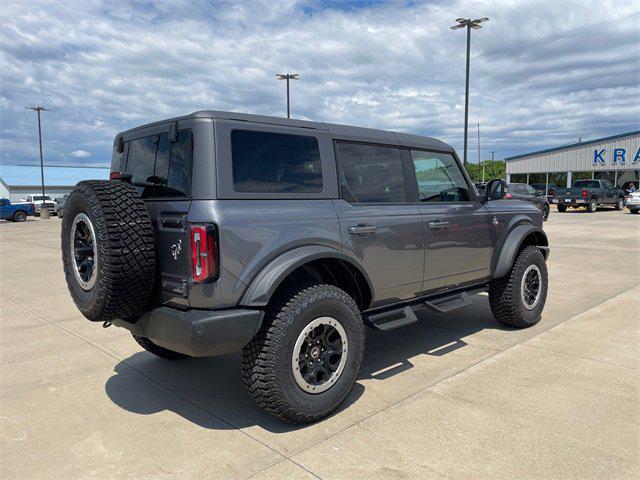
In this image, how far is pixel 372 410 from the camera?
11.1 ft

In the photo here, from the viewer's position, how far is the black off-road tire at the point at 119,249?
9.43 ft

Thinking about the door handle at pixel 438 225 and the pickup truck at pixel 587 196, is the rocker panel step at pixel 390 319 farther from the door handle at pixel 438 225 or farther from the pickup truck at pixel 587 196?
the pickup truck at pixel 587 196

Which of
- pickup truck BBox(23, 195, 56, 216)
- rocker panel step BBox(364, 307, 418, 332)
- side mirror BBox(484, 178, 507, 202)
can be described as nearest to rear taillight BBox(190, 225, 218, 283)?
rocker panel step BBox(364, 307, 418, 332)

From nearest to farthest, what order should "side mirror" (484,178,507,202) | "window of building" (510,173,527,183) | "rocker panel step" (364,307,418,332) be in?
"rocker panel step" (364,307,418,332) → "side mirror" (484,178,507,202) → "window of building" (510,173,527,183)

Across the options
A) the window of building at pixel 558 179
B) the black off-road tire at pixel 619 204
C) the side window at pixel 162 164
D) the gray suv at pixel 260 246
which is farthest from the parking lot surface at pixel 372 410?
the window of building at pixel 558 179

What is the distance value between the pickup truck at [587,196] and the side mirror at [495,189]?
23.9 meters

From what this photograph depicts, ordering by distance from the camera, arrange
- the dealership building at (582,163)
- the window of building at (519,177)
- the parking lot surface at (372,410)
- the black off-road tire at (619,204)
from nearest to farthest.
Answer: the parking lot surface at (372,410), the black off-road tire at (619,204), the dealership building at (582,163), the window of building at (519,177)

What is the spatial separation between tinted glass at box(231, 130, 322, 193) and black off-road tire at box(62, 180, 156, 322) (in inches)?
24.7

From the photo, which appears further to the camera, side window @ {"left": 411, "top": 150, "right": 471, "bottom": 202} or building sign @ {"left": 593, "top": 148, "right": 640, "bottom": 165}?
building sign @ {"left": 593, "top": 148, "right": 640, "bottom": 165}

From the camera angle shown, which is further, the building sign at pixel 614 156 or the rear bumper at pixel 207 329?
the building sign at pixel 614 156

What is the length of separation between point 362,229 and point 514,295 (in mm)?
2256

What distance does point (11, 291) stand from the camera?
776cm

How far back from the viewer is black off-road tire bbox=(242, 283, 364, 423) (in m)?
2.96

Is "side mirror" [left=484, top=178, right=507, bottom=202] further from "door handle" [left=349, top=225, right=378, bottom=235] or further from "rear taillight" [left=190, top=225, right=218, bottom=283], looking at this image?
"rear taillight" [left=190, top=225, right=218, bottom=283]
